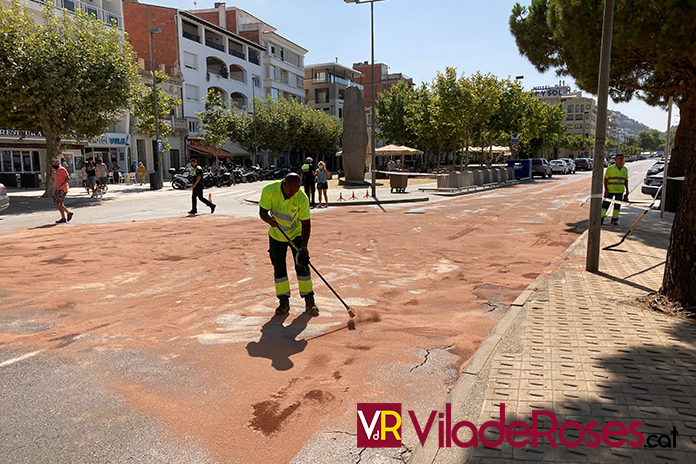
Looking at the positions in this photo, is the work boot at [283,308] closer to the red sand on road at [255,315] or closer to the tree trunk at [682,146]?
the red sand on road at [255,315]

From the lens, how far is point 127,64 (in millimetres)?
22906

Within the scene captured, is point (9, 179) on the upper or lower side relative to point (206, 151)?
lower

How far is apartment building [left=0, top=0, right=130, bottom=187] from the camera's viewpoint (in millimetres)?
30141

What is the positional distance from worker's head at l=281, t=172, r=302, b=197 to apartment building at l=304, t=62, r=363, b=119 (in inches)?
2779

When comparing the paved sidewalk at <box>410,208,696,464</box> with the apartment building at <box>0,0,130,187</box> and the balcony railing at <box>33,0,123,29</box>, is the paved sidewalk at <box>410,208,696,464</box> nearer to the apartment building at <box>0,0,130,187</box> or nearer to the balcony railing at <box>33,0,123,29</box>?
the apartment building at <box>0,0,130,187</box>

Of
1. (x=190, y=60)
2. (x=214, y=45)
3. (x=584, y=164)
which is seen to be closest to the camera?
(x=190, y=60)

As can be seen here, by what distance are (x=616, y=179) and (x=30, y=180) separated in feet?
96.9

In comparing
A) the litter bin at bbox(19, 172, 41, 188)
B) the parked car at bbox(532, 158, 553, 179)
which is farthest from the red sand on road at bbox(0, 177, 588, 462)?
the parked car at bbox(532, 158, 553, 179)

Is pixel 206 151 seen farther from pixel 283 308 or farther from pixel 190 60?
pixel 283 308

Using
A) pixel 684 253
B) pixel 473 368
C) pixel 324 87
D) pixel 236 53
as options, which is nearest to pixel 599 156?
pixel 684 253

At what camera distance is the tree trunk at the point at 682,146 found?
1510cm

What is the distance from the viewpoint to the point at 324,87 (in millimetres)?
75812

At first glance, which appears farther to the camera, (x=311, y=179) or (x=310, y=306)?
(x=311, y=179)

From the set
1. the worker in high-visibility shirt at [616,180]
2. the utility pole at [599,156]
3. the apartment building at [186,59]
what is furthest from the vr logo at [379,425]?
the apartment building at [186,59]
